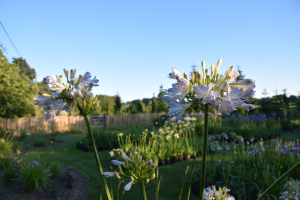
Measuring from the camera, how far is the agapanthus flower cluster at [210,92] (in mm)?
911

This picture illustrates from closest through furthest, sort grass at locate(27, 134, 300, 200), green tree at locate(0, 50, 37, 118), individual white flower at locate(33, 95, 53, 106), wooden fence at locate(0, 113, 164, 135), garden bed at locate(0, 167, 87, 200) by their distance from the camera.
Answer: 1. individual white flower at locate(33, 95, 53, 106)
2. garden bed at locate(0, 167, 87, 200)
3. grass at locate(27, 134, 300, 200)
4. green tree at locate(0, 50, 37, 118)
5. wooden fence at locate(0, 113, 164, 135)

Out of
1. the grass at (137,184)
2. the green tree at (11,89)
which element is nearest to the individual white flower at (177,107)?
the grass at (137,184)

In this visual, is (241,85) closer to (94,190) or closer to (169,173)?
(94,190)

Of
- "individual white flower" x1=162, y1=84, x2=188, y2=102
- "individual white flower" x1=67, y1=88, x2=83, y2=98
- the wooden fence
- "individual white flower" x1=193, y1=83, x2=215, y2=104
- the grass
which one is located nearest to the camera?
"individual white flower" x1=193, y1=83, x2=215, y2=104

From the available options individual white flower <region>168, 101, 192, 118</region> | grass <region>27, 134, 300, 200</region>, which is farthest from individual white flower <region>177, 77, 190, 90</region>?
grass <region>27, 134, 300, 200</region>

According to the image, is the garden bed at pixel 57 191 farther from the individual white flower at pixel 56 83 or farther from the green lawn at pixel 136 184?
the individual white flower at pixel 56 83

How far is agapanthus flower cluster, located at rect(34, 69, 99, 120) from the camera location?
1208mm

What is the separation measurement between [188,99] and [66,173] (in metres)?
4.80

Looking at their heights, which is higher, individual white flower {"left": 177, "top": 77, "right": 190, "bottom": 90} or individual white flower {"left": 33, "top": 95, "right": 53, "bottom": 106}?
individual white flower {"left": 177, "top": 77, "right": 190, "bottom": 90}

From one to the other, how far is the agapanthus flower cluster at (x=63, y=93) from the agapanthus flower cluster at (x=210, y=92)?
59 cm

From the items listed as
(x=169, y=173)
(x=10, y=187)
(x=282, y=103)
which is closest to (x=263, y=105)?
(x=282, y=103)

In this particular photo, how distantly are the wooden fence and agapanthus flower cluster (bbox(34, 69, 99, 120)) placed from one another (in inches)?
465

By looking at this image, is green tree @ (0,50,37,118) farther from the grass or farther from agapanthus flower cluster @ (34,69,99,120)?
agapanthus flower cluster @ (34,69,99,120)

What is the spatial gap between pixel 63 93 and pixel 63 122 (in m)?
15.3
